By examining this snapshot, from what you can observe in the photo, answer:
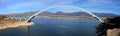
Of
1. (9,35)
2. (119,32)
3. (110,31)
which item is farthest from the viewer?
(9,35)

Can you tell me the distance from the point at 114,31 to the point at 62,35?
31.9 m

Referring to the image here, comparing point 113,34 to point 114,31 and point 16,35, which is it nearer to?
point 114,31

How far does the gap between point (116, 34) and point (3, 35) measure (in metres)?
34.4

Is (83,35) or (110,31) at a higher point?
(110,31)

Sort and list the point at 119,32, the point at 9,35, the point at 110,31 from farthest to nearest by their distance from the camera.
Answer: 1. the point at 9,35
2. the point at 110,31
3. the point at 119,32

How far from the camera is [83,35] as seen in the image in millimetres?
53125

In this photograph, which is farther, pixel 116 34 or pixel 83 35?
pixel 83 35

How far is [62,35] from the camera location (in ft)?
176

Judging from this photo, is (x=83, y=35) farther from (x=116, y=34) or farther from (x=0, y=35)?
(x=116, y=34)

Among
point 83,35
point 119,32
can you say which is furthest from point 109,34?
point 83,35

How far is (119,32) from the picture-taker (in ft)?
68.2

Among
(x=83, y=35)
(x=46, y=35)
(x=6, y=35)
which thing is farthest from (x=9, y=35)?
Result: (x=83, y=35)

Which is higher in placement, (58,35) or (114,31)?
(114,31)

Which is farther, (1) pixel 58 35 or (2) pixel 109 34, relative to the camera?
(1) pixel 58 35
